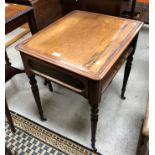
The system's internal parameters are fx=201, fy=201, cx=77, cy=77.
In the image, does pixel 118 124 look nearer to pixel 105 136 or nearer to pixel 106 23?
pixel 105 136

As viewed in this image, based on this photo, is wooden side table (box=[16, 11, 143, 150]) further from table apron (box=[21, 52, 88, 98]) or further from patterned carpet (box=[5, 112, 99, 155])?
patterned carpet (box=[5, 112, 99, 155])

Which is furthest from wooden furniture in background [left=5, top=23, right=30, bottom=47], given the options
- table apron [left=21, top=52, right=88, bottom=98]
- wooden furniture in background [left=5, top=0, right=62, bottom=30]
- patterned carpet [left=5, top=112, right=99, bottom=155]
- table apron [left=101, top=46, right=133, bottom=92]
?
table apron [left=101, top=46, right=133, bottom=92]

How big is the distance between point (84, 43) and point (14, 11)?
60 cm

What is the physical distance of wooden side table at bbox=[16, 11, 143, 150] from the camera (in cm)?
91

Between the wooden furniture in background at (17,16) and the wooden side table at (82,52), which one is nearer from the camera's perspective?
the wooden side table at (82,52)

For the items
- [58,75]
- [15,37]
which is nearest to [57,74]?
[58,75]

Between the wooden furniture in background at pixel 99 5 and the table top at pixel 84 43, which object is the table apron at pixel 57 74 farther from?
the wooden furniture in background at pixel 99 5

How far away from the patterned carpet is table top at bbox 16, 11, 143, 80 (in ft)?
2.00

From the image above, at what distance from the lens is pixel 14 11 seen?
1.34 meters

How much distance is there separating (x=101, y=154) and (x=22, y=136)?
21.3 inches

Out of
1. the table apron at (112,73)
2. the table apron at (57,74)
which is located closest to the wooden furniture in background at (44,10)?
A: the table apron at (57,74)

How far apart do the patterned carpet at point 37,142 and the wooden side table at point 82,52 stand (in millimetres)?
150

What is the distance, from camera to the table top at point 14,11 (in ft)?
4.20
